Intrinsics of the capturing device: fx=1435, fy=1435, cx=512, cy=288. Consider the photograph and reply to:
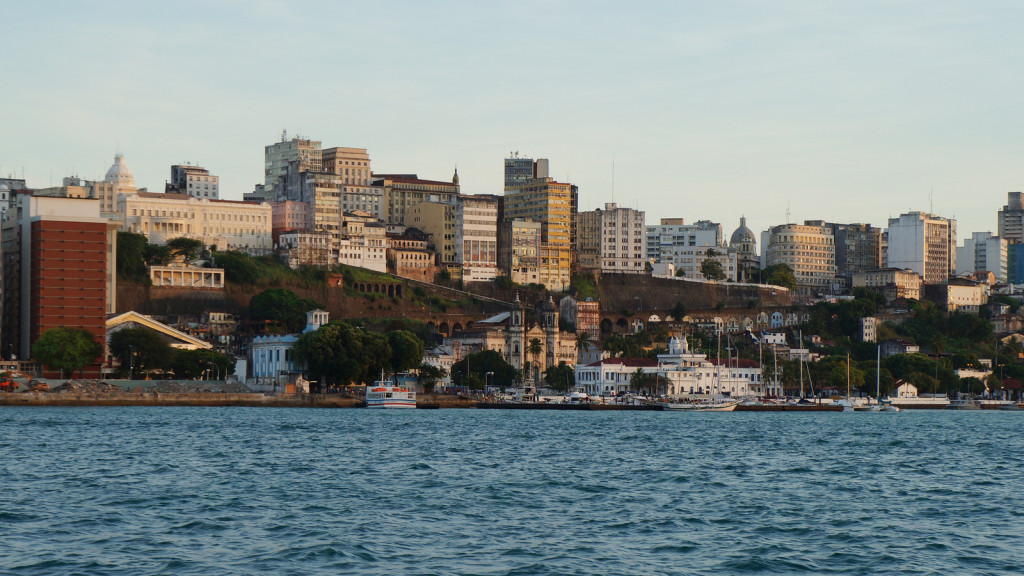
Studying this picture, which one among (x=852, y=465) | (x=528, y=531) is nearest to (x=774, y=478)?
(x=852, y=465)

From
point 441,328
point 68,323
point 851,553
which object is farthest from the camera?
point 441,328

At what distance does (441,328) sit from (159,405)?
52528mm

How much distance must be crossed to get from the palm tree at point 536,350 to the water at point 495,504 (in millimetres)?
74178

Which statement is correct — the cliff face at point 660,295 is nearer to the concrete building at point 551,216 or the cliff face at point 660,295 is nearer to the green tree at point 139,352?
the concrete building at point 551,216

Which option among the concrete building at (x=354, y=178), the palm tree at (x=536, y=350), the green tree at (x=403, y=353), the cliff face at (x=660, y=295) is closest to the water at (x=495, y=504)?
the green tree at (x=403, y=353)

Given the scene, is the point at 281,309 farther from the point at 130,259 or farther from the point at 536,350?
the point at 536,350

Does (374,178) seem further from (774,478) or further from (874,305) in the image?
(774,478)

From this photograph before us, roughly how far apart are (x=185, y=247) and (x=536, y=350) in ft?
127

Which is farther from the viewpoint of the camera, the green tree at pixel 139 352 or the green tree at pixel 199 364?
the green tree at pixel 199 364

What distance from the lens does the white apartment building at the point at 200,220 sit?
529 feet

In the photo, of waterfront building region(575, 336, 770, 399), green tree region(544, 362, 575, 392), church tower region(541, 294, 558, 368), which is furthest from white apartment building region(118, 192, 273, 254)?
waterfront building region(575, 336, 770, 399)

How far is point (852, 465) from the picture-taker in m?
53.9

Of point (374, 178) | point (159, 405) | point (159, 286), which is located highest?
point (374, 178)

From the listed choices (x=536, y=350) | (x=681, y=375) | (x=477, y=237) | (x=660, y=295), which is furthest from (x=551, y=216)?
(x=681, y=375)
